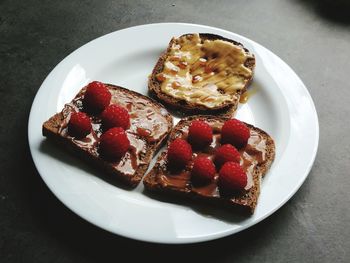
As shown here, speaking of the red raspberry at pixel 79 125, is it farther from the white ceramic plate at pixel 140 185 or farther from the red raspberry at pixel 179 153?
the red raspberry at pixel 179 153

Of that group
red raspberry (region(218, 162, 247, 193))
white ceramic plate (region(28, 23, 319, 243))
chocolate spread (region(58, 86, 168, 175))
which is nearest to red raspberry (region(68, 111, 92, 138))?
chocolate spread (region(58, 86, 168, 175))

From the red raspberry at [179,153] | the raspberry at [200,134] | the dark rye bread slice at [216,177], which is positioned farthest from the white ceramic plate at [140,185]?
the raspberry at [200,134]

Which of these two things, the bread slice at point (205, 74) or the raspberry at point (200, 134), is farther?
the bread slice at point (205, 74)

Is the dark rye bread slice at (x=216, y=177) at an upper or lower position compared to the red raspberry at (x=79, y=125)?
lower

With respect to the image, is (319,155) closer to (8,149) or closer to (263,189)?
(263,189)

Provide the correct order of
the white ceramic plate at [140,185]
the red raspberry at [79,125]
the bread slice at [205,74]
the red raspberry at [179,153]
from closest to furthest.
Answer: the white ceramic plate at [140,185]
the red raspberry at [179,153]
the red raspberry at [79,125]
the bread slice at [205,74]

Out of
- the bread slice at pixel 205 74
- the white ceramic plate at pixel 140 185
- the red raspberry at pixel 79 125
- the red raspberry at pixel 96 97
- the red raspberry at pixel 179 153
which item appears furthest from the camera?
the bread slice at pixel 205 74

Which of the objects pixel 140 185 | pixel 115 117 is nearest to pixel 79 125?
pixel 115 117
